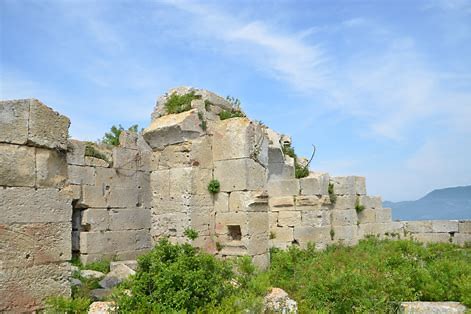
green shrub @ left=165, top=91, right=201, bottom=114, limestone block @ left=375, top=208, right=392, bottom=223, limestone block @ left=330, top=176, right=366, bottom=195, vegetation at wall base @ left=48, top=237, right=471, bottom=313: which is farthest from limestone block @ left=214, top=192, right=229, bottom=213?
→ limestone block @ left=375, top=208, right=392, bottom=223

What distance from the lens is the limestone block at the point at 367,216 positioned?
16.9m

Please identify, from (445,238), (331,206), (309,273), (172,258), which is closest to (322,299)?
(172,258)

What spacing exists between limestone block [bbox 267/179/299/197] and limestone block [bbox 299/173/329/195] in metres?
0.21

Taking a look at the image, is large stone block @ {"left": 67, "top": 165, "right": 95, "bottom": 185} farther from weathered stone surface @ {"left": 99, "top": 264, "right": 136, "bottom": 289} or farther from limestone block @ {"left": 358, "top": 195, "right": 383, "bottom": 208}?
limestone block @ {"left": 358, "top": 195, "right": 383, "bottom": 208}

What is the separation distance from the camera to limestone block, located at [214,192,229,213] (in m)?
10.2

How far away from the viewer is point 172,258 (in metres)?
5.98

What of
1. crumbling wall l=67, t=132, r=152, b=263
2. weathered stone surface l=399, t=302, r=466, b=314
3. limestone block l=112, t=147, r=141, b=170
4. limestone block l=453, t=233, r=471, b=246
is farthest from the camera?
limestone block l=453, t=233, r=471, b=246

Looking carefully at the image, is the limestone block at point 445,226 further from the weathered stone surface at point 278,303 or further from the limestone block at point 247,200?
the weathered stone surface at point 278,303

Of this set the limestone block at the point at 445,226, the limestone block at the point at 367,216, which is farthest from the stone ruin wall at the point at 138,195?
the limestone block at the point at 445,226

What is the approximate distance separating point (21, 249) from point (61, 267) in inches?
23.1

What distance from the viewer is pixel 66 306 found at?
484cm

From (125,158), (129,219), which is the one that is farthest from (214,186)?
(125,158)

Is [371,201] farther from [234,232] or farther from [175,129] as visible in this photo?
[175,129]

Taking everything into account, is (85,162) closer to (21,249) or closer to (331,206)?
(21,249)
